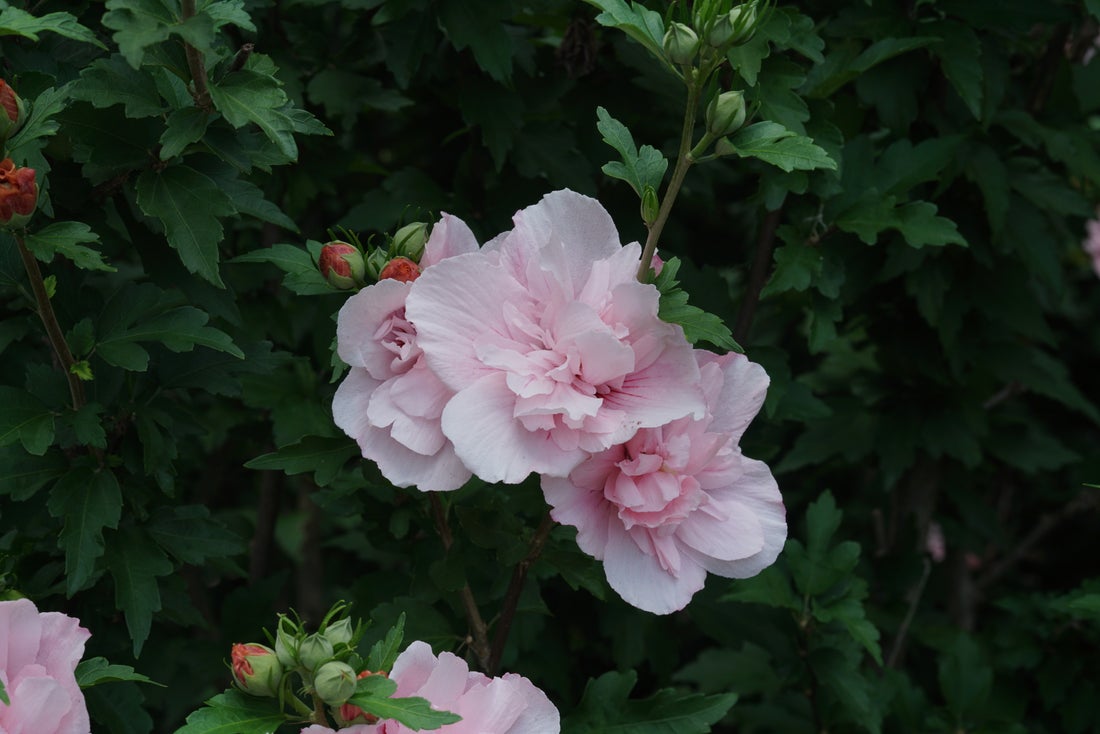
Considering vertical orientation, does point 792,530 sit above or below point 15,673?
below

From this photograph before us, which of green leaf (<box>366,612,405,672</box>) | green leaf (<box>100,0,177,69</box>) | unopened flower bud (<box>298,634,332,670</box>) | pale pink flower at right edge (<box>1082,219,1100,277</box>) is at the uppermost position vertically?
green leaf (<box>100,0,177,69</box>)

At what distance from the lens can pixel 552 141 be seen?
1.84m

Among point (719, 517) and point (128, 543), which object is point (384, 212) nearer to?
point (128, 543)

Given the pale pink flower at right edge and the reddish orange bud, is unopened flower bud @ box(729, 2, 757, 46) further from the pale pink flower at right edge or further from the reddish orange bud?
the pale pink flower at right edge

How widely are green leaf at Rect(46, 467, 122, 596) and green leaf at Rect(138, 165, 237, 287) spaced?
265mm

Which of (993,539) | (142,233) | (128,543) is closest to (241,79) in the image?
(142,233)

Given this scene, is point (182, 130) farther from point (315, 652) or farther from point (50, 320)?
point (315, 652)

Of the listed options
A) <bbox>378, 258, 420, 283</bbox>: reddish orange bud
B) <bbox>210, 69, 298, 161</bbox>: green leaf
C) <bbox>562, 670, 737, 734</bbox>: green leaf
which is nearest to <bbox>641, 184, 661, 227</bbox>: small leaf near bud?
<bbox>378, 258, 420, 283</bbox>: reddish orange bud

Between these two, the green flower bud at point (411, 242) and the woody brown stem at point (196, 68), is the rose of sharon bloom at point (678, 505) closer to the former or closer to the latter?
the green flower bud at point (411, 242)

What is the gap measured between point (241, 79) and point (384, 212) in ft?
2.10

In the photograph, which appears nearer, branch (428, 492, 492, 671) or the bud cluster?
the bud cluster

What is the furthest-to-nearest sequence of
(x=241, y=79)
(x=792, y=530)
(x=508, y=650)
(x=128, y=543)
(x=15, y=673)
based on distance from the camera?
(x=792, y=530) < (x=508, y=650) < (x=128, y=543) < (x=241, y=79) < (x=15, y=673)

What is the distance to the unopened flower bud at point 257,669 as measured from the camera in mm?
1006

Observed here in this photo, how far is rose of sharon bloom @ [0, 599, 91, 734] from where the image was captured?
1.00 meters
